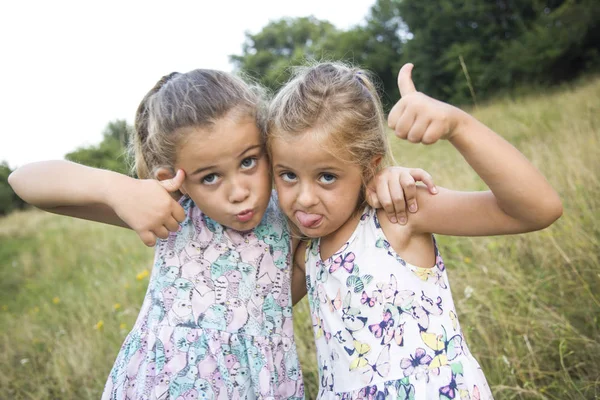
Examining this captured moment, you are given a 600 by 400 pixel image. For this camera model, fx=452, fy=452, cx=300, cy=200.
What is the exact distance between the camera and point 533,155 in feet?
12.0

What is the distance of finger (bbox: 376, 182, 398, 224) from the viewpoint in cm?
140

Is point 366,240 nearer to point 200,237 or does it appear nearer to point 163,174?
point 200,237

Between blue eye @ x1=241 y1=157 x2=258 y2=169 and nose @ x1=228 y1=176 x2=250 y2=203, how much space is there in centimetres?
5

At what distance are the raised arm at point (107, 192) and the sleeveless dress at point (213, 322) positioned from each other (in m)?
0.24

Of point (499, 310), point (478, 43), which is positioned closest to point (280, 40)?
point (478, 43)

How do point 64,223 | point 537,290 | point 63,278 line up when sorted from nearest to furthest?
point 537,290 → point 63,278 → point 64,223

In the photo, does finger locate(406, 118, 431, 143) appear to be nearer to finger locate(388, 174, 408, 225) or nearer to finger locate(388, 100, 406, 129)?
finger locate(388, 100, 406, 129)

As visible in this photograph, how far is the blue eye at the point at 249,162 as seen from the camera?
153cm

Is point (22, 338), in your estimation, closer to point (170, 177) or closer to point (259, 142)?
point (170, 177)

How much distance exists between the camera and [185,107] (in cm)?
151

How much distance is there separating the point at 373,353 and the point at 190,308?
2.12 ft

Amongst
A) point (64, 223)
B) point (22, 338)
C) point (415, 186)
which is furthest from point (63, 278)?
point (415, 186)

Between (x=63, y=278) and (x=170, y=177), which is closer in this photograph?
(x=170, y=177)

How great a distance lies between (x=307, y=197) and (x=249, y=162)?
27 cm
